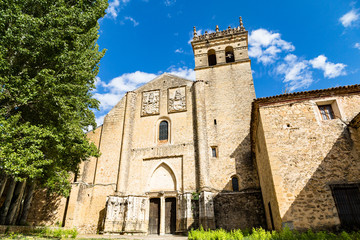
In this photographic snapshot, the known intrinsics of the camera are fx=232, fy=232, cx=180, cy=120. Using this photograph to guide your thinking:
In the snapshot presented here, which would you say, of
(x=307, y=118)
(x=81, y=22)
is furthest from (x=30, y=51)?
(x=307, y=118)

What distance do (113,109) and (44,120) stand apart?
9.04 m

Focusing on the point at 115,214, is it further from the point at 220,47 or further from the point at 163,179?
the point at 220,47

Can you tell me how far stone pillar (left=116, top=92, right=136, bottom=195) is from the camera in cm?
1711

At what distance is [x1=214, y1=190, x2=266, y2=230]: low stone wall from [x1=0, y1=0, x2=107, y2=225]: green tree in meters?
9.23

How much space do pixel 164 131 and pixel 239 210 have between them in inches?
325

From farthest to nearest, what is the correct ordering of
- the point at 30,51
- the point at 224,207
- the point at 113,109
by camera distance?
the point at 113,109 < the point at 224,207 < the point at 30,51

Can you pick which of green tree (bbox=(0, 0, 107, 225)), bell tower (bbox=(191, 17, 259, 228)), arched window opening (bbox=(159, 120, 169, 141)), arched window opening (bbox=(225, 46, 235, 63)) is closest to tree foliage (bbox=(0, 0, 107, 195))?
green tree (bbox=(0, 0, 107, 225))

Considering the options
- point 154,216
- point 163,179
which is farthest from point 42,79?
point 154,216

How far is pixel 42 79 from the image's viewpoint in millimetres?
10016

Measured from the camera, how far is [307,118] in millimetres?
10180

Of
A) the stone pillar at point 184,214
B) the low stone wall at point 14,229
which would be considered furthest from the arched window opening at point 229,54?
the low stone wall at point 14,229

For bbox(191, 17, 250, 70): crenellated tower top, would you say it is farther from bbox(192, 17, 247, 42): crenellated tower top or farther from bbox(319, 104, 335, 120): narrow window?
bbox(319, 104, 335, 120): narrow window

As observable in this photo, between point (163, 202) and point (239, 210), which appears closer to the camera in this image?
point (239, 210)

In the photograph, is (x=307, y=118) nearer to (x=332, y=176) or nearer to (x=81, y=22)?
(x=332, y=176)
